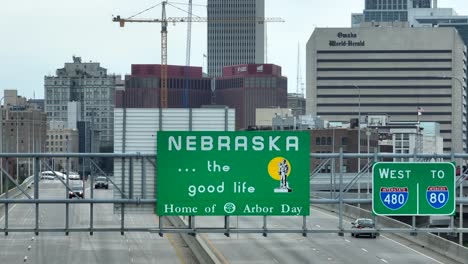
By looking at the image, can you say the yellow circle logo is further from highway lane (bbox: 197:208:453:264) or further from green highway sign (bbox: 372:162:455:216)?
highway lane (bbox: 197:208:453:264)

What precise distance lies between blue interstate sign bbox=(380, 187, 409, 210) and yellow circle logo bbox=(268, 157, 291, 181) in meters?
3.39

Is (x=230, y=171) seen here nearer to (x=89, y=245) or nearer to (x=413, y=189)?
(x=413, y=189)

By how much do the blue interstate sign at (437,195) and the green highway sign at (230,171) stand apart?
4198 mm

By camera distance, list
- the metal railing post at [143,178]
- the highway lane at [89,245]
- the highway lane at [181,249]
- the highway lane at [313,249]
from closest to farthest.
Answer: the metal railing post at [143,178]
the highway lane at [89,245]
the highway lane at [181,249]
the highway lane at [313,249]

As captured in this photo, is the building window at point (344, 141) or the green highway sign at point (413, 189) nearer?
the green highway sign at point (413, 189)

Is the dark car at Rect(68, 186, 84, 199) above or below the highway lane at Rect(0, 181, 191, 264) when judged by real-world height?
above

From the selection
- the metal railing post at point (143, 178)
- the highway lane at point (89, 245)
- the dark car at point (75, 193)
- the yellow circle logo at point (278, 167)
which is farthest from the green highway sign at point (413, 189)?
the highway lane at point (89, 245)

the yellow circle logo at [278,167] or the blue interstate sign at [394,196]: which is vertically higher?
the yellow circle logo at [278,167]

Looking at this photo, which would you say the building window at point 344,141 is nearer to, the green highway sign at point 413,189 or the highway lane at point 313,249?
the highway lane at point 313,249

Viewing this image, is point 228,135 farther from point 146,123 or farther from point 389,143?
point 389,143

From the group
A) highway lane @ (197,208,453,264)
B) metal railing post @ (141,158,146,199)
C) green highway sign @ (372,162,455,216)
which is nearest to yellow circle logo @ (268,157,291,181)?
green highway sign @ (372,162,455,216)

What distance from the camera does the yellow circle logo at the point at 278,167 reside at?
31.9 meters

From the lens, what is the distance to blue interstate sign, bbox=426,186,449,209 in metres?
Result: 33.3

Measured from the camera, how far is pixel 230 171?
31.8 meters
